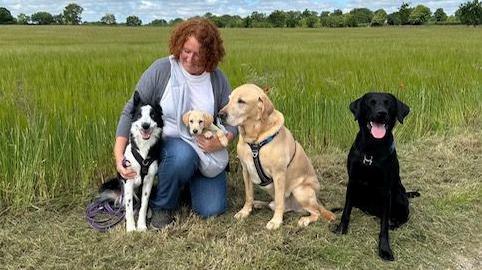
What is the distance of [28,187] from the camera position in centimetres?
406

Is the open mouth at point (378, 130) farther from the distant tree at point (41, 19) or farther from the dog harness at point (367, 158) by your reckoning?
the distant tree at point (41, 19)

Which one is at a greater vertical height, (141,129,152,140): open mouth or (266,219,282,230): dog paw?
(141,129,152,140): open mouth

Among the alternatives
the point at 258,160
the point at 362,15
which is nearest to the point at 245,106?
the point at 258,160

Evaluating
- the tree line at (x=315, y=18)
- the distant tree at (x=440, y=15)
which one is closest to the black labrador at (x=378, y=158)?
the tree line at (x=315, y=18)

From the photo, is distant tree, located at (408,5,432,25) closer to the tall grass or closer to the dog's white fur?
the tall grass

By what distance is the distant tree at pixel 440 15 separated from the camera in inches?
3273

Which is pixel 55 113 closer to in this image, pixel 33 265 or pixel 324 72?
pixel 33 265

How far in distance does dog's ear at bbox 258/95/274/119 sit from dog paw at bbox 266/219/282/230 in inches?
30.5

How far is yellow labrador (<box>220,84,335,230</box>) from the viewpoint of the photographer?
3.70m

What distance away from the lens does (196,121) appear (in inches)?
148

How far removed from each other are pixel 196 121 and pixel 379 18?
268ft

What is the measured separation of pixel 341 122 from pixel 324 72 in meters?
2.85

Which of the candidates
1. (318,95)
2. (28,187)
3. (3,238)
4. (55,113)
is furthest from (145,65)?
(3,238)

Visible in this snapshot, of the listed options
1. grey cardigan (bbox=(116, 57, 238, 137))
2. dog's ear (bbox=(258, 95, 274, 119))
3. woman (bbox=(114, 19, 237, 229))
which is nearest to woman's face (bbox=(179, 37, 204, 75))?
woman (bbox=(114, 19, 237, 229))
